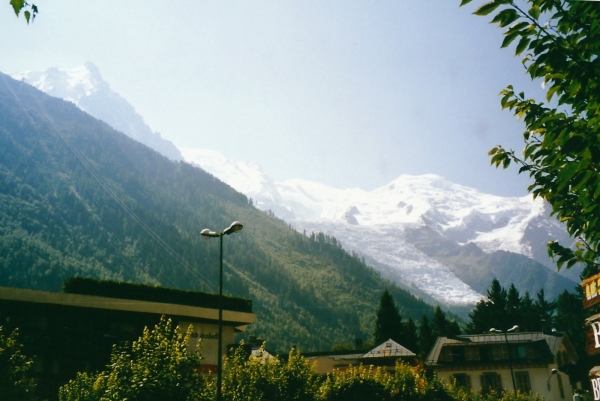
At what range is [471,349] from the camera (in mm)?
73625

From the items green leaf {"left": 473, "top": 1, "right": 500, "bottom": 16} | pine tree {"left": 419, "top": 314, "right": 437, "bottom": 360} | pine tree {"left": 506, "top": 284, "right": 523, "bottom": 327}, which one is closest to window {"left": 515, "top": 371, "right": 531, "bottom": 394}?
pine tree {"left": 419, "top": 314, "right": 437, "bottom": 360}

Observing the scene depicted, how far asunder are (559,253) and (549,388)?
65.3m

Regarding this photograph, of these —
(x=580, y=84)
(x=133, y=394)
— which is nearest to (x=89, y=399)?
(x=133, y=394)

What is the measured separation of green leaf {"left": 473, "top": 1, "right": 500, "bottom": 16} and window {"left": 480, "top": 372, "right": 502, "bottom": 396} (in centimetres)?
7285

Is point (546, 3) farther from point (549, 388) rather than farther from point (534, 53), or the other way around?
point (549, 388)

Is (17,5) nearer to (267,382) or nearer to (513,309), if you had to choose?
(267,382)

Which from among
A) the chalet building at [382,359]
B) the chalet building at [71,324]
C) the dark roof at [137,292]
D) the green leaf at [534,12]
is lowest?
the chalet building at [382,359]

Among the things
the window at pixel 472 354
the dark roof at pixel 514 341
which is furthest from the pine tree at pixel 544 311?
the window at pixel 472 354

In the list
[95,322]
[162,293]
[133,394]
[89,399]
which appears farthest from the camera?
[162,293]

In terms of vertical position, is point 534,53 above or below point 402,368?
above

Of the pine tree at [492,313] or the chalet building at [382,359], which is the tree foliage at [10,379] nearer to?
the chalet building at [382,359]

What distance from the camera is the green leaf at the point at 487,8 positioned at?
18.8ft

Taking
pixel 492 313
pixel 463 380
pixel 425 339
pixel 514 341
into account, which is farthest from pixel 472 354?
pixel 492 313

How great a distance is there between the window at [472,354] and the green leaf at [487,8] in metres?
74.6
